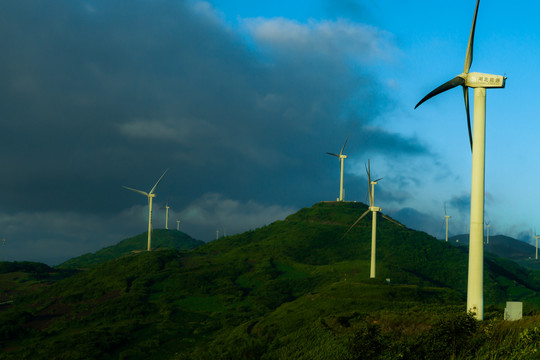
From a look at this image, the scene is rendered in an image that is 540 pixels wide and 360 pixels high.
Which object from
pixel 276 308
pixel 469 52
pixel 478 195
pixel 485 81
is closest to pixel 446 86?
pixel 469 52

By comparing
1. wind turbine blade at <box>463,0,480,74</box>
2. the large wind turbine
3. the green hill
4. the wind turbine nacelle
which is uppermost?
wind turbine blade at <box>463,0,480,74</box>

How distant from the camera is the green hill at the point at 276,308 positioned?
31125 millimetres

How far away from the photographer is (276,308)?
11994 centimetres

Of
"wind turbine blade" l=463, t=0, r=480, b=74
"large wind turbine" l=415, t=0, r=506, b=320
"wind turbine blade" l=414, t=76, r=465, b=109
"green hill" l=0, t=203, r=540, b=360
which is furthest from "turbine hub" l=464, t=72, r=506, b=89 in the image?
"green hill" l=0, t=203, r=540, b=360

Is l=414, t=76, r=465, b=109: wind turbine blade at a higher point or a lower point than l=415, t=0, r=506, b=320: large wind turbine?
higher

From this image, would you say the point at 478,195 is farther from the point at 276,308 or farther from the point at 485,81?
the point at 276,308

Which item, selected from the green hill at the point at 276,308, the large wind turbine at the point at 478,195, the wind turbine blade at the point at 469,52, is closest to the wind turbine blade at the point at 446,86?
the wind turbine blade at the point at 469,52

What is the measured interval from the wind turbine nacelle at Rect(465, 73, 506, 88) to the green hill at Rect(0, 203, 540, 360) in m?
16.1

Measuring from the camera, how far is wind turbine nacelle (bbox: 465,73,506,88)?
114 feet

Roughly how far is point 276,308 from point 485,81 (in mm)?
93667

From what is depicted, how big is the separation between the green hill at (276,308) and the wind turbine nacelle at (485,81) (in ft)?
52.7

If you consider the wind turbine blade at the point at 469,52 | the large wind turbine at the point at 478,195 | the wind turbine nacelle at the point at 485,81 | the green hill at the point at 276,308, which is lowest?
the green hill at the point at 276,308

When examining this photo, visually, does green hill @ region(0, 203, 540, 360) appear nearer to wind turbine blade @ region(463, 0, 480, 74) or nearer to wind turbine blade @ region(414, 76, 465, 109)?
wind turbine blade @ region(414, 76, 465, 109)

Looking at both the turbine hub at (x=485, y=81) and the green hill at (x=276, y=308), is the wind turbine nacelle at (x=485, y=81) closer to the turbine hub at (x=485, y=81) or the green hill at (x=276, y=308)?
the turbine hub at (x=485, y=81)
